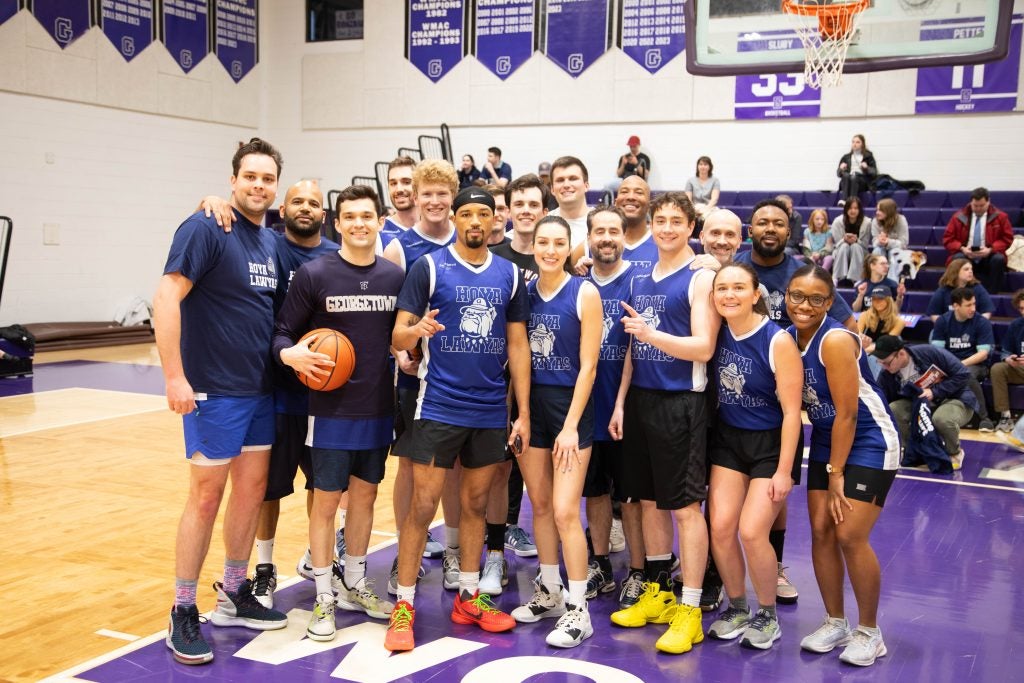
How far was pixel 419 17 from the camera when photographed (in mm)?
19906

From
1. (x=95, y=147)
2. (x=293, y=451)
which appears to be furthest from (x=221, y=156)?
(x=293, y=451)

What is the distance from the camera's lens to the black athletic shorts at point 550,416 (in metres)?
4.52

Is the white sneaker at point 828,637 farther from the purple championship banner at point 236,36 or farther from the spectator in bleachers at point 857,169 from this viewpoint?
the purple championship banner at point 236,36

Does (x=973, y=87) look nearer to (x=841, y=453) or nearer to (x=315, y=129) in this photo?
(x=315, y=129)

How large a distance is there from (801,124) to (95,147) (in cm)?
1274

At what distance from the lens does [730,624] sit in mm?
4512

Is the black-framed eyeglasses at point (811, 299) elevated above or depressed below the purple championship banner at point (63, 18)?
below

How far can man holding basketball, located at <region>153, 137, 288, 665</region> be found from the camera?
406 cm

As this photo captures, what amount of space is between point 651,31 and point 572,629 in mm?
15544

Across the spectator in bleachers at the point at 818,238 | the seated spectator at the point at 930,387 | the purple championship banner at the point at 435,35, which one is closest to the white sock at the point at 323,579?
the seated spectator at the point at 930,387

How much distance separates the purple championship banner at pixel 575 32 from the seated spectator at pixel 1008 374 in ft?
33.5

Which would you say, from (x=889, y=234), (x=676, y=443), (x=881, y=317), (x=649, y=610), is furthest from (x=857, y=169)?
(x=649, y=610)

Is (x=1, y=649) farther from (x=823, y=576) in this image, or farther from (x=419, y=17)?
(x=419, y=17)

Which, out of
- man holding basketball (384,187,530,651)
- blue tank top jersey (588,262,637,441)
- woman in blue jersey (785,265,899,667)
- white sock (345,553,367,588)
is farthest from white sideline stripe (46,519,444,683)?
woman in blue jersey (785,265,899,667)
